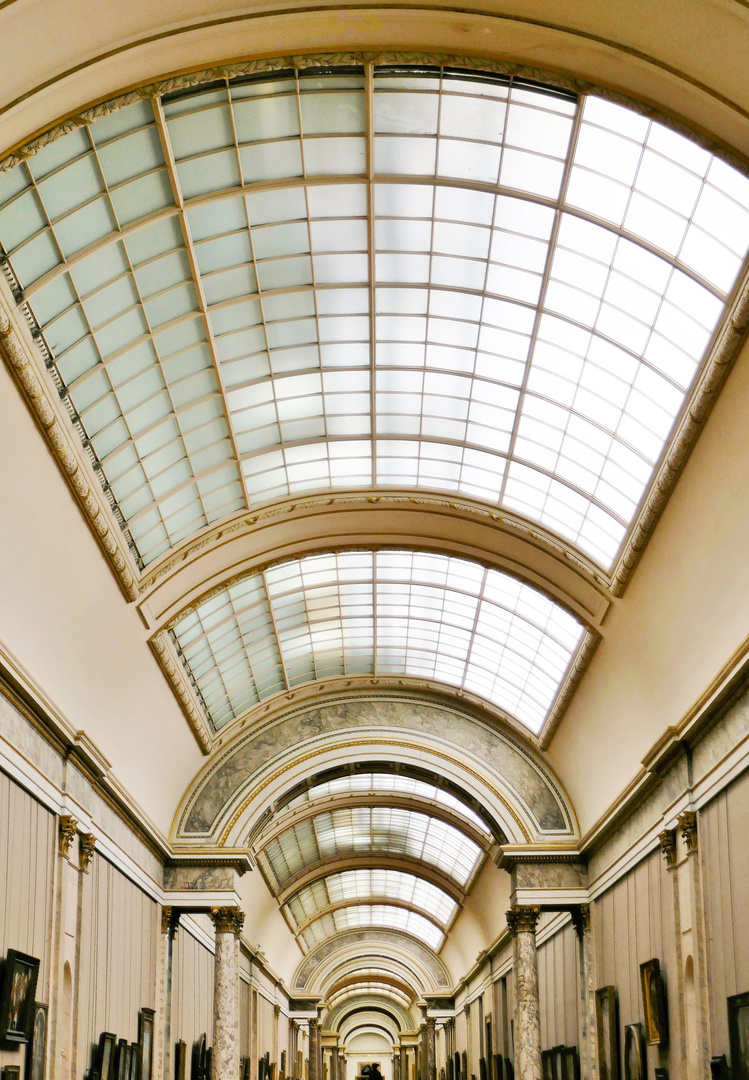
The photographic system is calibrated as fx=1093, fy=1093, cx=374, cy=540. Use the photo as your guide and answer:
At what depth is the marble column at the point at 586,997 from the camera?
3031 centimetres

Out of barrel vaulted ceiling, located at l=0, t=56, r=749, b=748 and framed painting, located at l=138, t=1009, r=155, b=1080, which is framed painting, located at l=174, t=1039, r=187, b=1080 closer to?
framed painting, located at l=138, t=1009, r=155, b=1080

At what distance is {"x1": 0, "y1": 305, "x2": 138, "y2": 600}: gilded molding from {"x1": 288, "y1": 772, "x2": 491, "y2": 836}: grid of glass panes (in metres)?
24.1

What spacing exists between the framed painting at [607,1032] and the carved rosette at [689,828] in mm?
9180

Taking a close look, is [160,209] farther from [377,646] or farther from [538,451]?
[377,646]

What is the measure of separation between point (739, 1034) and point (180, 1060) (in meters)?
20.3

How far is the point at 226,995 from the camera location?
31844 mm

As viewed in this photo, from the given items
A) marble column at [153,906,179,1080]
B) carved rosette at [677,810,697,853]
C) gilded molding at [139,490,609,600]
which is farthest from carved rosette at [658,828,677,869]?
marble column at [153,906,179,1080]

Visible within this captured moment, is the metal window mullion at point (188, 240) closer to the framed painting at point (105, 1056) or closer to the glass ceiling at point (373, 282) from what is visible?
the glass ceiling at point (373, 282)

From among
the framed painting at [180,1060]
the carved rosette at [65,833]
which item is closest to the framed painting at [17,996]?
the carved rosette at [65,833]

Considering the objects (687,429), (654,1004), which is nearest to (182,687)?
(654,1004)

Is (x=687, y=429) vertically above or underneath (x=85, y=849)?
above

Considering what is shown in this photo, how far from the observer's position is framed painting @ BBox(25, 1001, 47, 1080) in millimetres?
18547

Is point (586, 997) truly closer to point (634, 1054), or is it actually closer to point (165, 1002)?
point (634, 1054)

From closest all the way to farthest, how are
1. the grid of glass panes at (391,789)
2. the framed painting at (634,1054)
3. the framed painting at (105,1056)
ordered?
the framed painting at (105,1056), the framed painting at (634,1054), the grid of glass panes at (391,789)
